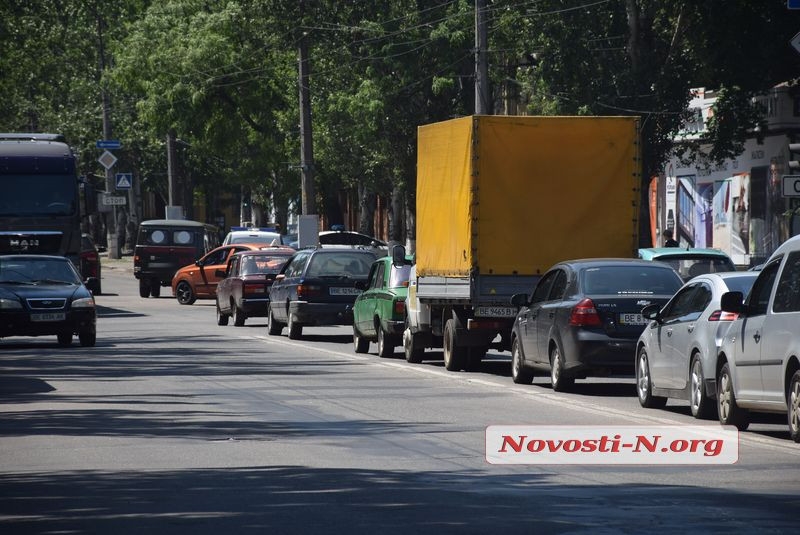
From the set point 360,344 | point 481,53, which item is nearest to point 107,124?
point 481,53

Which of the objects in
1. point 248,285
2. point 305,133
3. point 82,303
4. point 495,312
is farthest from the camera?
point 305,133

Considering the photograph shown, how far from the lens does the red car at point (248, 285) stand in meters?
36.8

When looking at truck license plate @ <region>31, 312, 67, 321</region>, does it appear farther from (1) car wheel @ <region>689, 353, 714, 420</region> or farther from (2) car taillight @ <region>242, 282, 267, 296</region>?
(1) car wheel @ <region>689, 353, 714, 420</region>

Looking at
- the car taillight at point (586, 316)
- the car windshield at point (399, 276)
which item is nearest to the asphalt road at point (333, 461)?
the car taillight at point (586, 316)

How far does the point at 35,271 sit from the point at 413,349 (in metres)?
7.66

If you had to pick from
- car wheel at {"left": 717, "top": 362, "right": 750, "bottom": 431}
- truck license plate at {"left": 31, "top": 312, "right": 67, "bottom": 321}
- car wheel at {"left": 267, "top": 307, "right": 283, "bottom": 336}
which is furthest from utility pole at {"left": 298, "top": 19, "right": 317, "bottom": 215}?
car wheel at {"left": 717, "top": 362, "right": 750, "bottom": 431}

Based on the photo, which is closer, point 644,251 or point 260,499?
point 260,499

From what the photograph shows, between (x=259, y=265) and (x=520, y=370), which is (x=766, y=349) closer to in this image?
(x=520, y=370)

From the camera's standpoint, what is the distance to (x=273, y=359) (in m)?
26.5

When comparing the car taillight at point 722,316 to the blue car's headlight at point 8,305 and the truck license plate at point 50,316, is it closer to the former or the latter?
the truck license plate at point 50,316

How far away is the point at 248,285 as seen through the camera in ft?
121

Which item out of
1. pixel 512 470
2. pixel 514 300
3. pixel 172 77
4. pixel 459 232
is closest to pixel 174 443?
pixel 512 470

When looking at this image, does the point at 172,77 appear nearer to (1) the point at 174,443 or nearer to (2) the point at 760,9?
(2) the point at 760,9

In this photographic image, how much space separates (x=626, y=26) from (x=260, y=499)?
3607 centimetres
